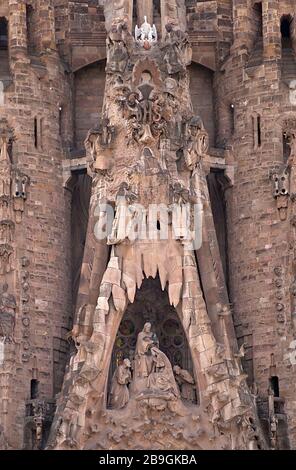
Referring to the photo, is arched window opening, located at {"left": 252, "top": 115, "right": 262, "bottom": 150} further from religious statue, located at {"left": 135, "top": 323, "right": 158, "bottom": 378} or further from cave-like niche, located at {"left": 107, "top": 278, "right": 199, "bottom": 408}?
religious statue, located at {"left": 135, "top": 323, "right": 158, "bottom": 378}

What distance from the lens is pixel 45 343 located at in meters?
49.6

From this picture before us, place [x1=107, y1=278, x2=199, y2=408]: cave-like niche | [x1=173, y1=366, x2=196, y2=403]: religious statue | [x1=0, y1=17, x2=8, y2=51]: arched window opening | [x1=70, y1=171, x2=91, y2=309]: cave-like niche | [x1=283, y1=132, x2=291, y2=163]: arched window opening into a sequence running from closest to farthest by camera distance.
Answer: [x1=173, y1=366, x2=196, y2=403]: religious statue < [x1=107, y1=278, x2=199, y2=408]: cave-like niche < [x1=283, y1=132, x2=291, y2=163]: arched window opening < [x1=70, y1=171, x2=91, y2=309]: cave-like niche < [x1=0, y1=17, x2=8, y2=51]: arched window opening

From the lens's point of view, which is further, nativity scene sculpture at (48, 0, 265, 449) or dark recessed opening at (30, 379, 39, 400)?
dark recessed opening at (30, 379, 39, 400)

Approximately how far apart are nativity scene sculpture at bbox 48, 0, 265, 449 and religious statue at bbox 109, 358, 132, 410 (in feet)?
0.05

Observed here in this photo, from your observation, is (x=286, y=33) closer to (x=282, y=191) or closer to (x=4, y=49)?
(x=282, y=191)

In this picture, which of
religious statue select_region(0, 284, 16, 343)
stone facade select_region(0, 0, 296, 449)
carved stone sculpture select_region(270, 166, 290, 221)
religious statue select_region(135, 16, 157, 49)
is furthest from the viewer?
carved stone sculpture select_region(270, 166, 290, 221)

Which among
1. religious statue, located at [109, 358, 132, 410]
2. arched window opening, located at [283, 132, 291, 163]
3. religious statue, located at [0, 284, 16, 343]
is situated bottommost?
religious statue, located at [109, 358, 132, 410]

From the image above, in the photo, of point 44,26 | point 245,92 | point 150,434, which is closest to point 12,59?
point 44,26

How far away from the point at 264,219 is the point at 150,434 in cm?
484

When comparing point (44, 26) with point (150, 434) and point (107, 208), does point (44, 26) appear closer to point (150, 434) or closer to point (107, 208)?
point (107, 208)

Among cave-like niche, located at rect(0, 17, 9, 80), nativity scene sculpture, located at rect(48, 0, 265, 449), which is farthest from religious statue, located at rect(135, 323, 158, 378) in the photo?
cave-like niche, located at rect(0, 17, 9, 80)

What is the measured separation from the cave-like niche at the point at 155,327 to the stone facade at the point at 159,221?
35 millimetres

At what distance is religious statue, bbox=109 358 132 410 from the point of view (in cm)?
4822

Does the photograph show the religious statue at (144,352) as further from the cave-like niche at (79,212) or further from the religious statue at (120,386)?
the cave-like niche at (79,212)
